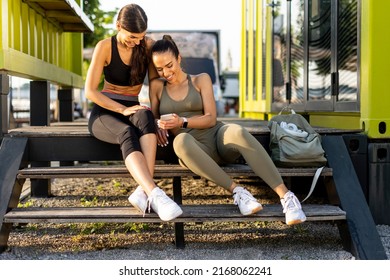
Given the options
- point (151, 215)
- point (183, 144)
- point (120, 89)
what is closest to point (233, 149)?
point (183, 144)

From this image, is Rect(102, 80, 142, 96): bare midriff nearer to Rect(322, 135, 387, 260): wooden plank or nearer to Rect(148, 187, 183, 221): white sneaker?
Rect(148, 187, 183, 221): white sneaker

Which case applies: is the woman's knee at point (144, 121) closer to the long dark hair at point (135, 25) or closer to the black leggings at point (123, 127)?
the black leggings at point (123, 127)

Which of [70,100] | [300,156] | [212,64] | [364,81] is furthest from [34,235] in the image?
[212,64]

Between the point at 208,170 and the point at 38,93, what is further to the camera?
the point at 38,93

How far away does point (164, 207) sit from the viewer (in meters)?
3.85

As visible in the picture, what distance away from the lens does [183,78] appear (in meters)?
4.51

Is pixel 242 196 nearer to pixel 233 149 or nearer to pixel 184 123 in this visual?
pixel 233 149

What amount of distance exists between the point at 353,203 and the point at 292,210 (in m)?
0.55

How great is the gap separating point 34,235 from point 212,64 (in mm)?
A: 10389

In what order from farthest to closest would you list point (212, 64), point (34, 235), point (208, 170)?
1. point (212, 64)
2. point (34, 235)
3. point (208, 170)

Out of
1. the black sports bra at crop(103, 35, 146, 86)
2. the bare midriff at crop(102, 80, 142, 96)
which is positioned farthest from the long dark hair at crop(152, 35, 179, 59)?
the bare midriff at crop(102, 80, 142, 96)

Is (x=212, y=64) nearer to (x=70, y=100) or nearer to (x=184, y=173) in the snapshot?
(x=70, y=100)

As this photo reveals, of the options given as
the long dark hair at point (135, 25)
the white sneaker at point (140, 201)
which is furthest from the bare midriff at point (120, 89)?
the white sneaker at point (140, 201)

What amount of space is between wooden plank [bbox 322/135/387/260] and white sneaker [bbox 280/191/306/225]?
1.28 feet
